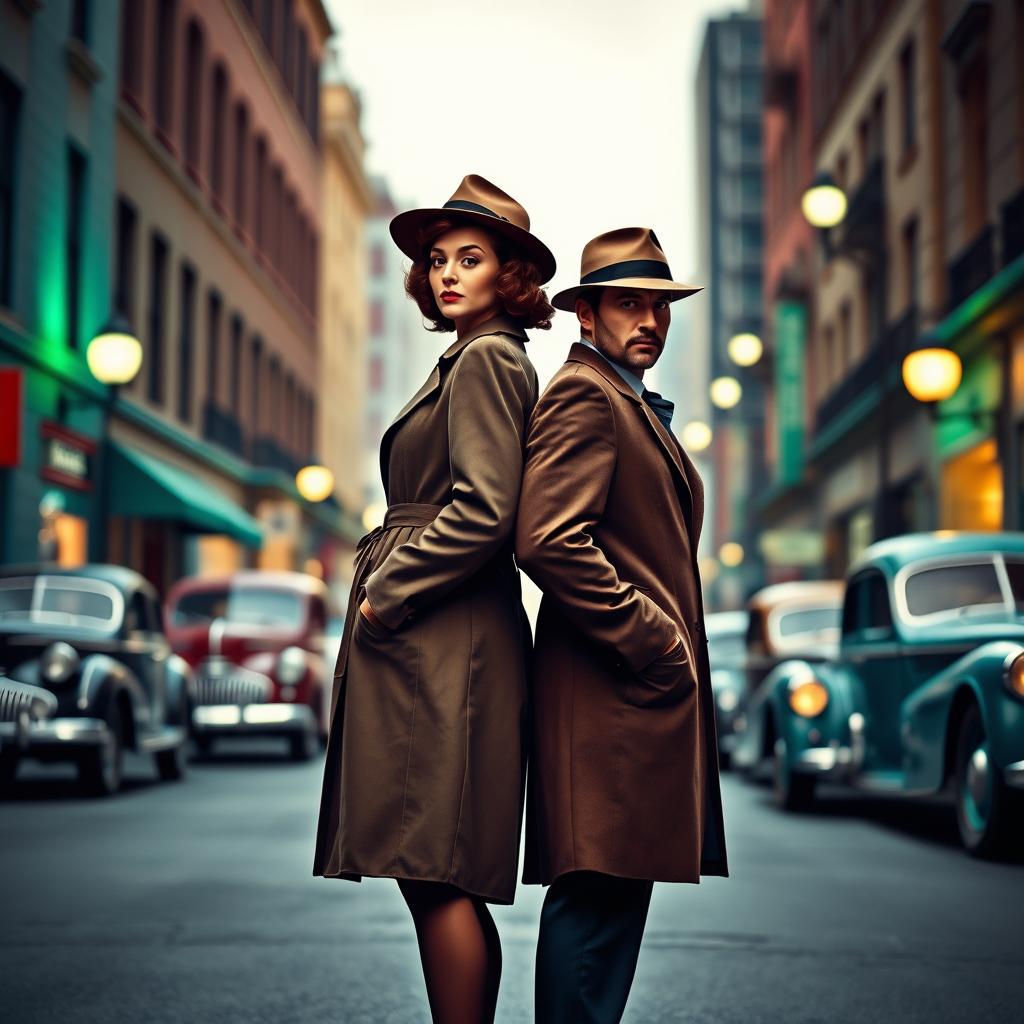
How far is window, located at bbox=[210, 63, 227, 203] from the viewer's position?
1340 inches

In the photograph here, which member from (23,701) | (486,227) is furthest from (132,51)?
(486,227)

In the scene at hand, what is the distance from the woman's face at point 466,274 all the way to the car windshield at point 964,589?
6.83m

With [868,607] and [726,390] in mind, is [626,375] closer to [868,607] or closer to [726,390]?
[868,607]

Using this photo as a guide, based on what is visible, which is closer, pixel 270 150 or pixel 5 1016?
pixel 5 1016

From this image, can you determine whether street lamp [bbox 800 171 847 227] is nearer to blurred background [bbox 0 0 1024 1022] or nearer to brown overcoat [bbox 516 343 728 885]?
blurred background [bbox 0 0 1024 1022]

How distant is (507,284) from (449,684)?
91cm

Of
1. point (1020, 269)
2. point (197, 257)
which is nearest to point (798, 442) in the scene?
point (197, 257)

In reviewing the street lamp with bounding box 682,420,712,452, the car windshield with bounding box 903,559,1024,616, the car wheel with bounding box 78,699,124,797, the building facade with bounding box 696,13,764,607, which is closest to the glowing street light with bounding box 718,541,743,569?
the building facade with bounding box 696,13,764,607

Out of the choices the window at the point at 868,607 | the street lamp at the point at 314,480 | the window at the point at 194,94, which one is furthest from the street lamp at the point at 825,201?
the window at the point at 194,94

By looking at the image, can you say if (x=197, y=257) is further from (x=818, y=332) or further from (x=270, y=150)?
(x=818, y=332)

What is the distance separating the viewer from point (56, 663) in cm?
1239

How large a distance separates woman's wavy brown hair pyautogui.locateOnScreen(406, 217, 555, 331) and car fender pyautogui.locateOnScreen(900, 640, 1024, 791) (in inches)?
202

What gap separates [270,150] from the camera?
4028 centimetres

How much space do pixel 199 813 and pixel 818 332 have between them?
28.5 meters
